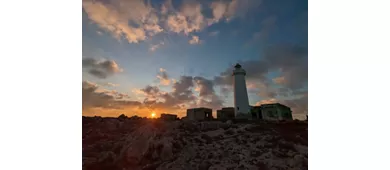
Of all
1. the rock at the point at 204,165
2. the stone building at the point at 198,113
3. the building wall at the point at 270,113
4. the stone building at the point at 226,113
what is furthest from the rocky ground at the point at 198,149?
the stone building at the point at 226,113

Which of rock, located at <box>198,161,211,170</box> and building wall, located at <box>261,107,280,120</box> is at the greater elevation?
building wall, located at <box>261,107,280,120</box>

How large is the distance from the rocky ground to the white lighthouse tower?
774cm

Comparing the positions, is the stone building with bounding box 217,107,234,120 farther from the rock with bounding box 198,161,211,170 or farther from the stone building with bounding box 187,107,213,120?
the rock with bounding box 198,161,211,170

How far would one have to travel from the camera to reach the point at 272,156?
7352 mm

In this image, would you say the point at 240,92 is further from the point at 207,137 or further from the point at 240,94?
the point at 207,137

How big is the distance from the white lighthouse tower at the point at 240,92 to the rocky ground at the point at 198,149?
7740mm

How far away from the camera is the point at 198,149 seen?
8.06m

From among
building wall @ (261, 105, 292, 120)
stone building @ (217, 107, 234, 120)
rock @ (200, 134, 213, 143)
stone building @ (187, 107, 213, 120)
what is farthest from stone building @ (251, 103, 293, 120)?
rock @ (200, 134, 213, 143)

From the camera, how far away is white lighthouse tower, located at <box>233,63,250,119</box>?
18.1 m

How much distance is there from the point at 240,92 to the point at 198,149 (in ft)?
37.7

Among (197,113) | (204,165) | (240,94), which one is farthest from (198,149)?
(240,94)
